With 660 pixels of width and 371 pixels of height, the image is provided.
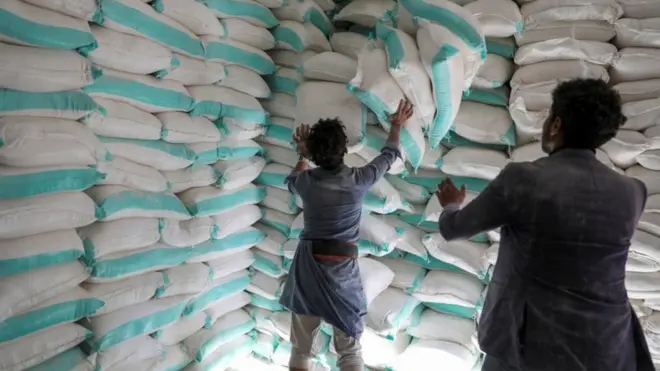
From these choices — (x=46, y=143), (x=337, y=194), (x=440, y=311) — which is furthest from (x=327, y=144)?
(x=440, y=311)

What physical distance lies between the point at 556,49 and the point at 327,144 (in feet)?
3.07

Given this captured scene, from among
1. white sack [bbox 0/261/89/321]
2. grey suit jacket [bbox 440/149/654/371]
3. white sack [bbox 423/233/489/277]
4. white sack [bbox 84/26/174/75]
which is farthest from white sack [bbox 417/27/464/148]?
white sack [bbox 0/261/89/321]

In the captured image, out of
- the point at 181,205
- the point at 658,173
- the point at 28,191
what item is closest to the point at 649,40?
the point at 658,173

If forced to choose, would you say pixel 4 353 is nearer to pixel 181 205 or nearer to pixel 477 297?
pixel 181 205

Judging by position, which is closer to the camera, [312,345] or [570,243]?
[570,243]

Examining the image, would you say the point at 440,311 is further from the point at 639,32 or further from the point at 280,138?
the point at 639,32

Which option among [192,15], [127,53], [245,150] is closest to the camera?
[127,53]

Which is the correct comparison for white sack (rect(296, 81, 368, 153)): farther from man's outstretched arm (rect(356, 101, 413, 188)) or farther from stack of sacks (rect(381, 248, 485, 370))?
stack of sacks (rect(381, 248, 485, 370))

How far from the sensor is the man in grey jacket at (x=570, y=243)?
122cm

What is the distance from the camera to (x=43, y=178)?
163 cm

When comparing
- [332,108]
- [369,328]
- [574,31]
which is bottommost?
[369,328]

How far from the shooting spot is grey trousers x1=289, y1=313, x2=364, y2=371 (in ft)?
6.67

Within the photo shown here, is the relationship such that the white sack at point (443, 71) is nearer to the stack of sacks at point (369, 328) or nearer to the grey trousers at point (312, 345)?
the stack of sacks at point (369, 328)

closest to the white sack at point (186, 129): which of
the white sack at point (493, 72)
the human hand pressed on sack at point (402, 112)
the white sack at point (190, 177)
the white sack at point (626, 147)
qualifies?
the white sack at point (190, 177)
